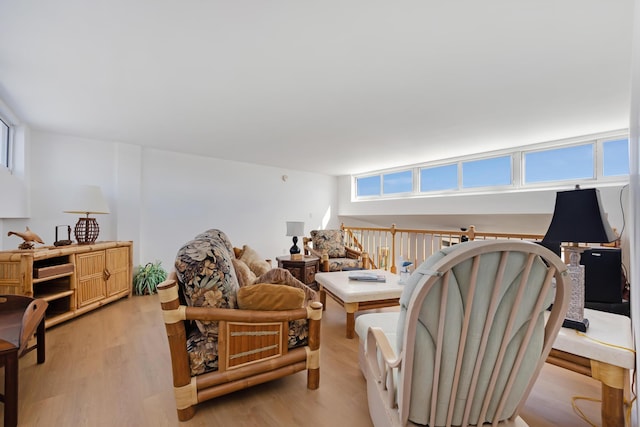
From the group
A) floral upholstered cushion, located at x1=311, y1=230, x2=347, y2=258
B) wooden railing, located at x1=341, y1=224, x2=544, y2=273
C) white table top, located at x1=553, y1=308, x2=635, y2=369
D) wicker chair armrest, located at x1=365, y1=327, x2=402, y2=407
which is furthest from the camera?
wooden railing, located at x1=341, y1=224, x2=544, y2=273

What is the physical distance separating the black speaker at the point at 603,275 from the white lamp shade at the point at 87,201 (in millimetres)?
5188

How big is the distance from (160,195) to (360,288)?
3636 millimetres

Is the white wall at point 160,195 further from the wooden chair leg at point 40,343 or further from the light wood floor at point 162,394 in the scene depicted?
the light wood floor at point 162,394

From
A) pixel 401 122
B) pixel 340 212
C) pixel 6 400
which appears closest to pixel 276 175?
pixel 340 212

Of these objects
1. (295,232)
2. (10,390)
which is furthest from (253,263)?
(10,390)

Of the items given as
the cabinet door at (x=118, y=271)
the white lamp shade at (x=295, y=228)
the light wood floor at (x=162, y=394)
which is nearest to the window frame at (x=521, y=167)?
the white lamp shade at (x=295, y=228)

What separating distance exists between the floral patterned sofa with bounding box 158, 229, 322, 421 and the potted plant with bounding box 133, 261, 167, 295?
106 inches

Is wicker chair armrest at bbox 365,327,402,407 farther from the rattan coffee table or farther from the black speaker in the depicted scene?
the black speaker

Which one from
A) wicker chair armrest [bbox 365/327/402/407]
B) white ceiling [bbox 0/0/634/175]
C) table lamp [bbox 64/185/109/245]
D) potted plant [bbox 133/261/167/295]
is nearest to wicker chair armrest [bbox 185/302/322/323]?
wicker chair armrest [bbox 365/327/402/407]

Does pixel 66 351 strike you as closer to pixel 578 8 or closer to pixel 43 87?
pixel 43 87

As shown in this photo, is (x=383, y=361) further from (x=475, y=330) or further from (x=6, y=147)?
(x=6, y=147)

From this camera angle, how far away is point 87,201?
319 cm

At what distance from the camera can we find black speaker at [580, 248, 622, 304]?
2.49 meters

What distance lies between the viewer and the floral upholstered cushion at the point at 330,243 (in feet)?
15.4
